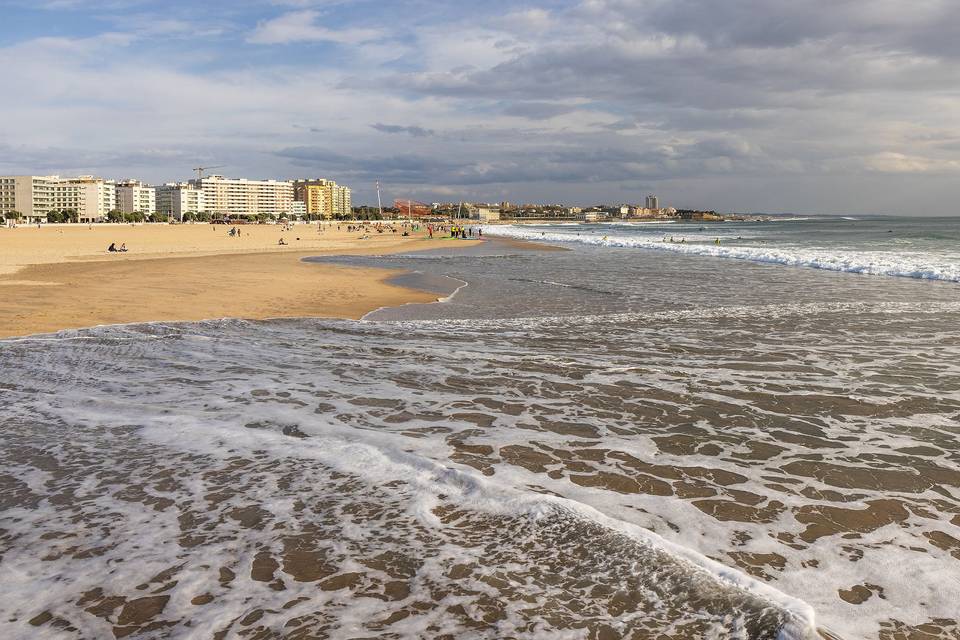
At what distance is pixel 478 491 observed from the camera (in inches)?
180

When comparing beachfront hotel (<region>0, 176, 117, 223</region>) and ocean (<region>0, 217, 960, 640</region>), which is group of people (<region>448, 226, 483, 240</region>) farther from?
beachfront hotel (<region>0, 176, 117, 223</region>)

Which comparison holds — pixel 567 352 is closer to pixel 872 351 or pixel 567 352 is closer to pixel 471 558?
pixel 872 351

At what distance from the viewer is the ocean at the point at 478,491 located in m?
3.22

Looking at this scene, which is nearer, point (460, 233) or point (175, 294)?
point (175, 294)

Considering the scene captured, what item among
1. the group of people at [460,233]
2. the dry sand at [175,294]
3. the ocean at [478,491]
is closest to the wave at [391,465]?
the ocean at [478,491]

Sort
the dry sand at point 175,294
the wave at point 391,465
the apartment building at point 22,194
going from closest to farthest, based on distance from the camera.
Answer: the wave at point 391,465
the dry sand at point 175,294
the apartment building at point 22,194

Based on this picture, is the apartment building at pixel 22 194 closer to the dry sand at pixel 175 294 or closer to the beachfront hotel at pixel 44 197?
the beachfront hotel at pixel 44 197

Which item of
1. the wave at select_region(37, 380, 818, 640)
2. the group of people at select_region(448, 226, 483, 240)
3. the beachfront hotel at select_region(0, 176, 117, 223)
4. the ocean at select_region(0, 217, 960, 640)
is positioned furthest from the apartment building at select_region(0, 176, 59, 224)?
the wave at select_region(37, 380, 818, 640)

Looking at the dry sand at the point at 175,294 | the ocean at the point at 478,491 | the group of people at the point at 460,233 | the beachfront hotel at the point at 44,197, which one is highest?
the beachfront hotel at the point at 44,197

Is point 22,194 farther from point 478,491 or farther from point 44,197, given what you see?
point 478,491

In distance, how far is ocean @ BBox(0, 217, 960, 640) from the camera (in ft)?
10.6

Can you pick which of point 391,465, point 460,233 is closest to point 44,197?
point 460,233

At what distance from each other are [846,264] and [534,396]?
27.8 meters

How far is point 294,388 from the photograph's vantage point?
7.50m
